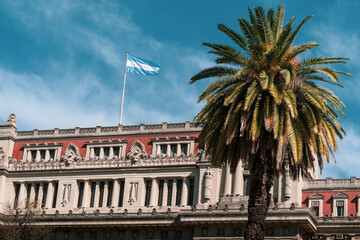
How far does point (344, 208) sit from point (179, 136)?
60.8 ft

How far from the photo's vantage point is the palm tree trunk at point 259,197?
36.0m

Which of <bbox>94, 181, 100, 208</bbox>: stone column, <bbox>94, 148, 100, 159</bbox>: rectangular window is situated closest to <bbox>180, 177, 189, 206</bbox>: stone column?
<bbox>94, 181, 100, 208</bbox>: stone column

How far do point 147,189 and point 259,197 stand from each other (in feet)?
116

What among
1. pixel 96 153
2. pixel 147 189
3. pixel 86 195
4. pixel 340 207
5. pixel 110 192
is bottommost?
pixel 340 207

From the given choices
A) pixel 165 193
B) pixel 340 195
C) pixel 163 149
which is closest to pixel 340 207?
pixel 340 195

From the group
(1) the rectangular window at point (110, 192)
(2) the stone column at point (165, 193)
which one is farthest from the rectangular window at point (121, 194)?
(2) the stone column at point (165, 193)

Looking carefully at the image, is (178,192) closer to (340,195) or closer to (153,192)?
(153,192)

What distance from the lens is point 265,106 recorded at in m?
Result: 36.2

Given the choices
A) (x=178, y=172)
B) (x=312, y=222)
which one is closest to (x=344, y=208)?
(x=312, y=222)

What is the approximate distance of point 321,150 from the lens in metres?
37.2

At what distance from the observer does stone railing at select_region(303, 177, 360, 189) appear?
6481cm

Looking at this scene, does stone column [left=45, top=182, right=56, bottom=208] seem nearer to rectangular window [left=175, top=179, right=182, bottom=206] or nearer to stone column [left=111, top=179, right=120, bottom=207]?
stone column [left=111, top=179, right=120, bottom=207]

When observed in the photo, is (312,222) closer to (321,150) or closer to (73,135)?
(321,150)

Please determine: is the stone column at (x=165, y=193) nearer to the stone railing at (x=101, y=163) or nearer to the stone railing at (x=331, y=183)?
the stone railing at (x=101, y=163)
